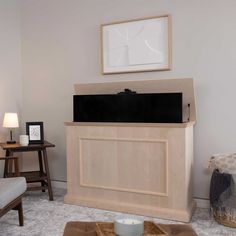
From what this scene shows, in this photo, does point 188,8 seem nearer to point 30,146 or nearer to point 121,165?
A: point 121,165

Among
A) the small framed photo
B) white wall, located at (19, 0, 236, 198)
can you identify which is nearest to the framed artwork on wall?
white wall, located at (19, 0, 236, 198)

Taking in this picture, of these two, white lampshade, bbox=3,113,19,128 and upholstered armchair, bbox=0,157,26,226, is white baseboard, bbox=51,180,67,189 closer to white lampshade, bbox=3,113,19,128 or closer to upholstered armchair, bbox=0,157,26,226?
white lampshade, bbox=3,113,19,128

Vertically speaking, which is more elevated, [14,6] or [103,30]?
[14,6]

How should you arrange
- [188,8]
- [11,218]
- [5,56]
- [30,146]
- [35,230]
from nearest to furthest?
[35,230] → [11,218] → [188,8] → [30,146] → [5,56]

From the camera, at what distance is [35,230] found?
7.54 ft

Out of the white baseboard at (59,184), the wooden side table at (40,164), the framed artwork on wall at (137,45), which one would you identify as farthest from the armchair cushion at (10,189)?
the framed artwork on wall at (137,45)

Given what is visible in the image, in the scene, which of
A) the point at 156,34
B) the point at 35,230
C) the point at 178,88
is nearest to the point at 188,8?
the point at 156,34

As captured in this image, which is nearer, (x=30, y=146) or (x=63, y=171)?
(x=30, y=146)

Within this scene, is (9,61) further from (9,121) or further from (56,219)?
(56,219)

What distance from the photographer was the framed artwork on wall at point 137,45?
2.83 meters

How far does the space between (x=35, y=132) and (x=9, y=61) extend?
3.19ft

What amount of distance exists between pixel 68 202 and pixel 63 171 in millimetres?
617

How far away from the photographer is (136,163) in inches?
104

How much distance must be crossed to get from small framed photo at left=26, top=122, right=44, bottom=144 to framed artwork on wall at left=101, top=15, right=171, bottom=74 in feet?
3.25
